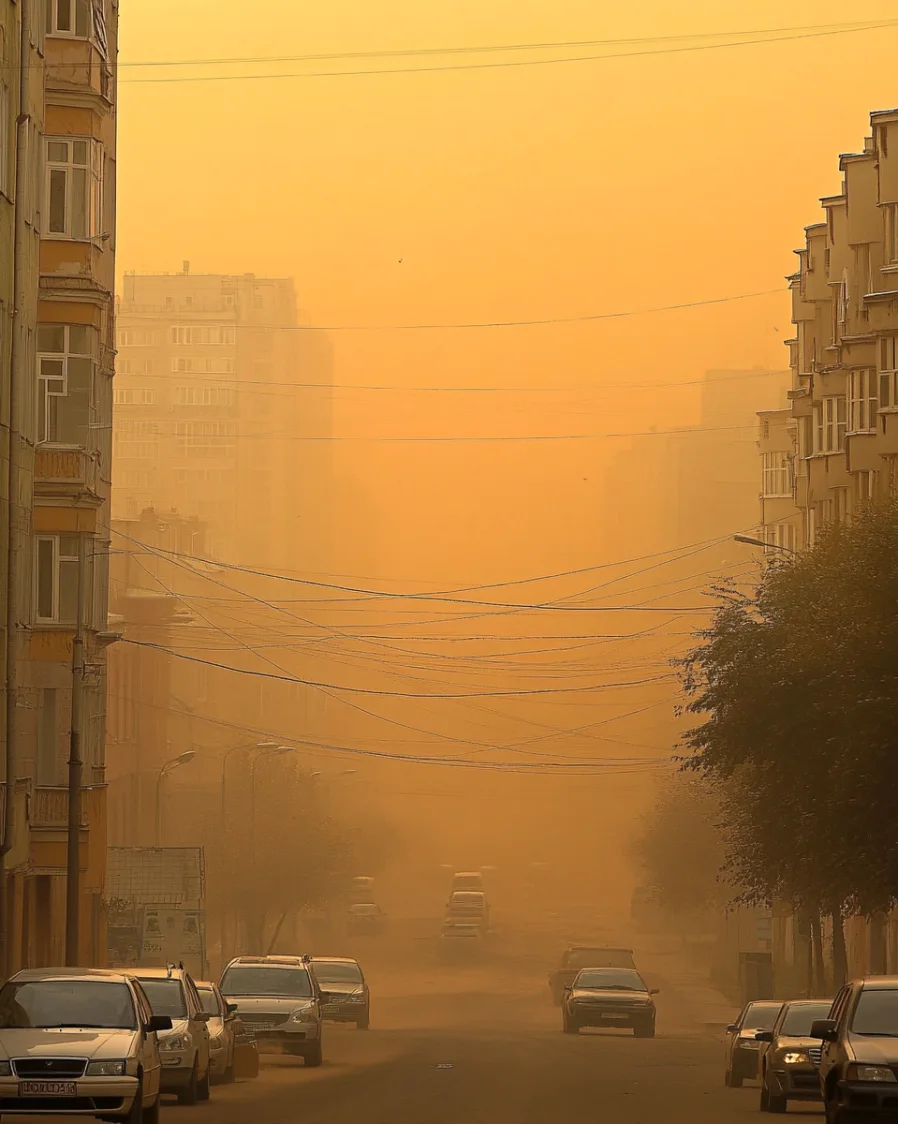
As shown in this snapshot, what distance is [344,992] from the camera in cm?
5088

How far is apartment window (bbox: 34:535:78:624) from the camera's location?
42312 mm

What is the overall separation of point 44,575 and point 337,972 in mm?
15642

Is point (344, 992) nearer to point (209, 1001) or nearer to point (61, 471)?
point (61, 471)

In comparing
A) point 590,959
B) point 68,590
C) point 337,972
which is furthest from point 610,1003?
point 68,590

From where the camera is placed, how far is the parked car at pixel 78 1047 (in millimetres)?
18375

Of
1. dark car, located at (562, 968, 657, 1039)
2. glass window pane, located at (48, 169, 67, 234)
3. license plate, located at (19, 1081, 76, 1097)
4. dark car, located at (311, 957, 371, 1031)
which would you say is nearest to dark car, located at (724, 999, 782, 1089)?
license plate, located at (19, 1081, 76, 1097)

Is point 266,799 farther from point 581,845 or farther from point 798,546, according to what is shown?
point 581,845

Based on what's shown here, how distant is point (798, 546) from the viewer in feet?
261

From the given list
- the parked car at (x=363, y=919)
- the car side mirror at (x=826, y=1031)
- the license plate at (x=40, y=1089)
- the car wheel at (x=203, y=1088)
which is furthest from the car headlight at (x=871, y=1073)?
the parked car at (x=363, y=919)

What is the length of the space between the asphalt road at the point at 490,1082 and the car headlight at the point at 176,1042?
712 millimetres

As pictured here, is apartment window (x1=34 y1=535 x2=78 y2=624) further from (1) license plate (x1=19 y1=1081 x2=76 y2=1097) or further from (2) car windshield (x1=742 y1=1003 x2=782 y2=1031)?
(1) license plate (x1=19 y1=1081 x2=76 y2=1097)

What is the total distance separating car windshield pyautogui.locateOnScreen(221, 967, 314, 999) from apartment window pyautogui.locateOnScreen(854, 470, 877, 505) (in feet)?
80.4

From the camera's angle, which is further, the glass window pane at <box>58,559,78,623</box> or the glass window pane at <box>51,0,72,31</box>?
the glass window pane at <box>51,0,72,31</box>

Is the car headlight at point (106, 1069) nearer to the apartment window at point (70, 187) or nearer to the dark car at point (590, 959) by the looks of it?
the apartment window at point (70, 187)
